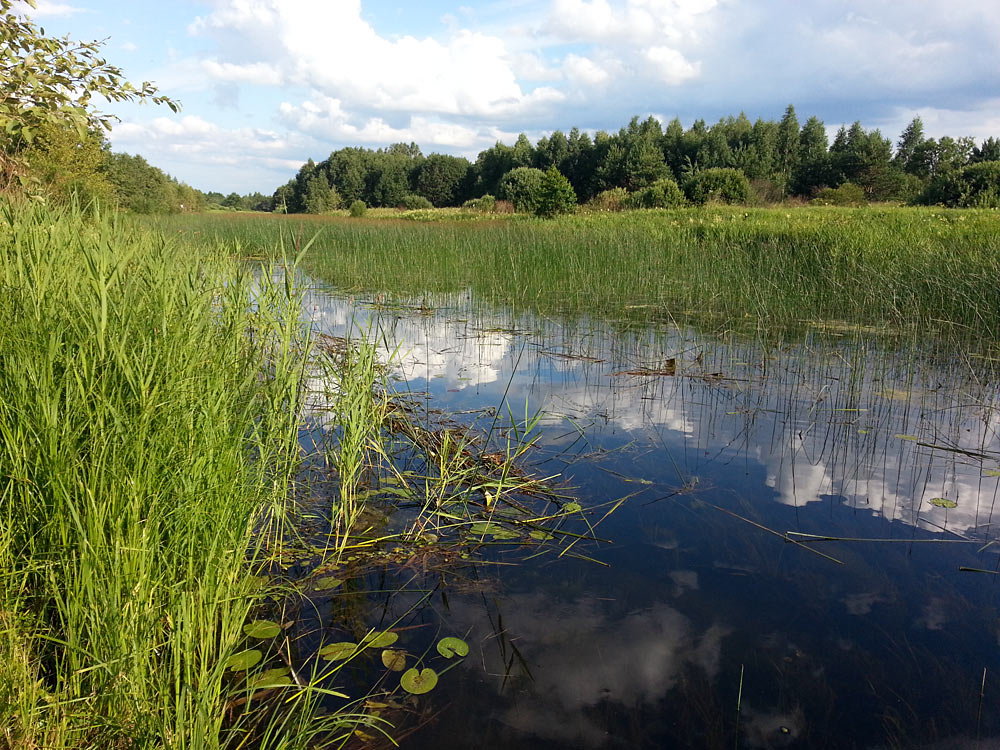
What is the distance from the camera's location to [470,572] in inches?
87.7

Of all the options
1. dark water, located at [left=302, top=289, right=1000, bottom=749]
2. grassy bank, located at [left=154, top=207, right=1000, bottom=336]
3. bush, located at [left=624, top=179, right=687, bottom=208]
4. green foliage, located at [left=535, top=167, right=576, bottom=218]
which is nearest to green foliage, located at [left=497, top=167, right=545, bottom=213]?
green foliage, located at [left=535, top=167, right=576, bottom=218]

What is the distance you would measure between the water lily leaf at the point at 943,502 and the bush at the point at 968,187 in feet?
62.0

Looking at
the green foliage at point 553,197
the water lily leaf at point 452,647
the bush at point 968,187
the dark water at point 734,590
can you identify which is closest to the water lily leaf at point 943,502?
the dark water at point 734,590

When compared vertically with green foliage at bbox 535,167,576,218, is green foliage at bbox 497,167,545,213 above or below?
above

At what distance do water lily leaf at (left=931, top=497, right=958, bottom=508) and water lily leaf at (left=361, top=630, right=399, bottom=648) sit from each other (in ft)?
7.66

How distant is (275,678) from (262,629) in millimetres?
228

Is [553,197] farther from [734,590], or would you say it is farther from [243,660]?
[243,660]

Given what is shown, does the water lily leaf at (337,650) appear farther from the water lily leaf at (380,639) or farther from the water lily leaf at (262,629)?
the water lily leaf at (262,629)

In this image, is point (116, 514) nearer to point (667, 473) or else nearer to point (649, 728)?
point (649, 728)

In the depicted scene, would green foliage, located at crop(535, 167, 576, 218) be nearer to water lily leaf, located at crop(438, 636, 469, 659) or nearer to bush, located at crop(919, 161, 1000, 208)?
bush, located at crop(919, 161, 1000, 208)

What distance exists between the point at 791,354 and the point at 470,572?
3.88 m

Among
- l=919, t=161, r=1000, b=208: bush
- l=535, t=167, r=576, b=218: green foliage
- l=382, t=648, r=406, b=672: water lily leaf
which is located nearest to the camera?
l=382, t=648, r=406, b=672: water lily leaf

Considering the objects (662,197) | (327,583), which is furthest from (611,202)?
(327,583)

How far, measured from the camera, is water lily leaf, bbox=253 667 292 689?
1.62 meters
